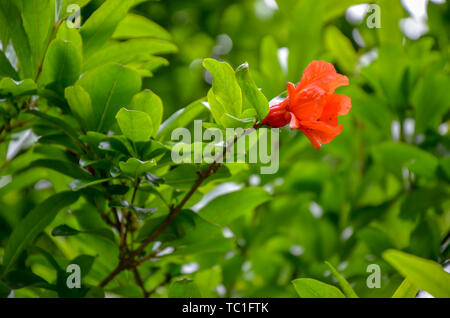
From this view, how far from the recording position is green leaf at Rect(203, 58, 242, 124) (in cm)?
60

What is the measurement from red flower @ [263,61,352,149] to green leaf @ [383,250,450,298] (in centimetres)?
17

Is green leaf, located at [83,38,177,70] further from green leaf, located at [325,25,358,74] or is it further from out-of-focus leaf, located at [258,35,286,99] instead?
green leaf, located at [325,25,358,74]

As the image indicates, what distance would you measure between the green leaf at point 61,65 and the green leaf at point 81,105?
0.05 meters

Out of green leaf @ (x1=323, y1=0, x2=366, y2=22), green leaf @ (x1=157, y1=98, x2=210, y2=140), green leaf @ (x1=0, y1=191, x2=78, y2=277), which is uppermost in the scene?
green leaf @ (x1=323, y1=0, x2=366, y2=22)

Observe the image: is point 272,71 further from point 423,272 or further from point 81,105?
point 423,272

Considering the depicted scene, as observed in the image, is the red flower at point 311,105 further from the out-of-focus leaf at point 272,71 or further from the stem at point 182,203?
the out-of-focus leaf at point 272,71

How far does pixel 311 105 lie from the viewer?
0.60m

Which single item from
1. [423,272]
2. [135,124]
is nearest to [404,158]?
[423,272]

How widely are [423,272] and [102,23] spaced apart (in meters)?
0.57

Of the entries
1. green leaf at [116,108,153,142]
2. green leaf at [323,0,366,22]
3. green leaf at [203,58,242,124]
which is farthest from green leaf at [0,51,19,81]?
green leaf at [323,0,366,22]

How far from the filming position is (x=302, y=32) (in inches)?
39.3

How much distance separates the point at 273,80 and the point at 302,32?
139mm

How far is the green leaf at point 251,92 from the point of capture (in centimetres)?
59
